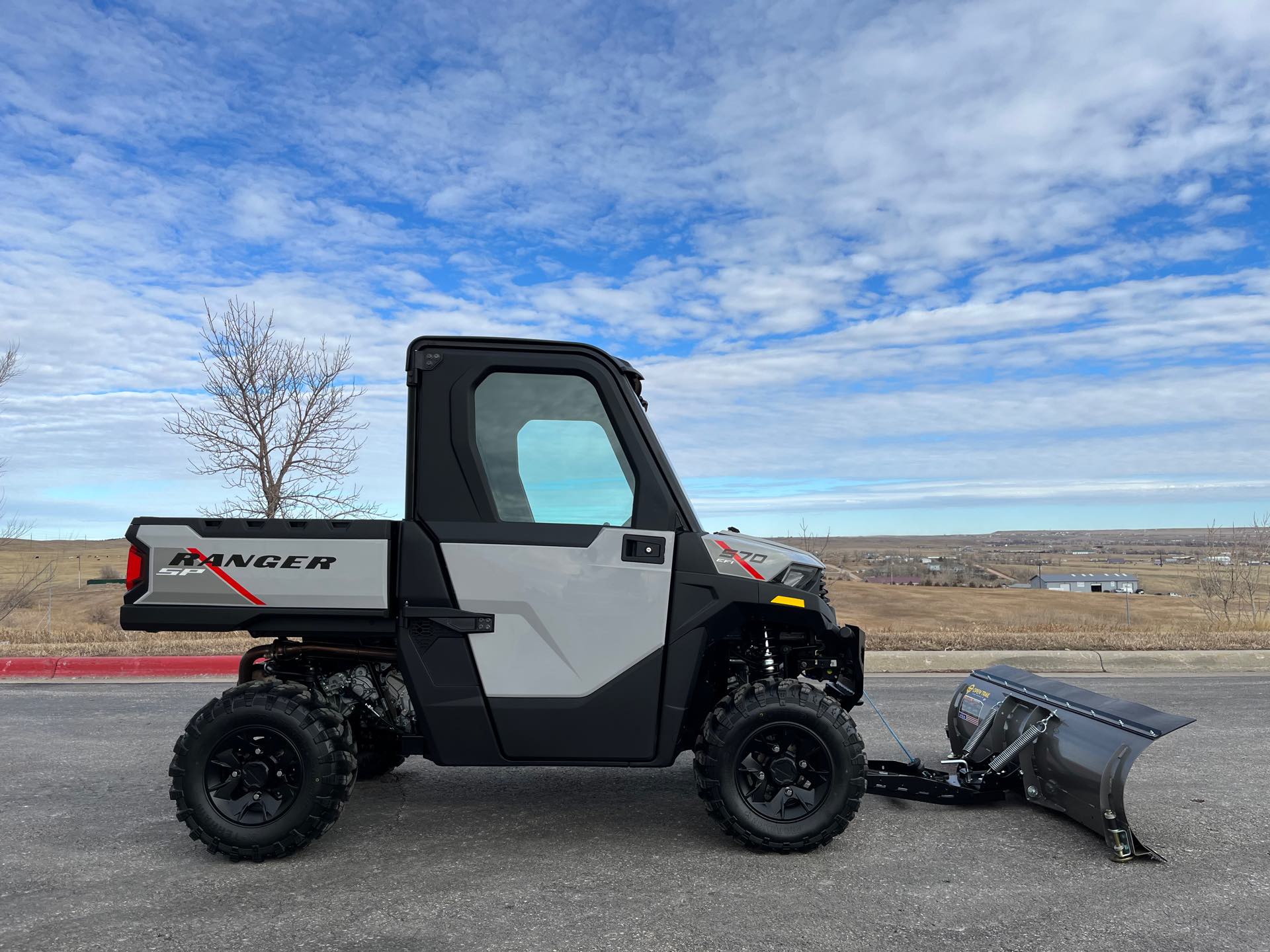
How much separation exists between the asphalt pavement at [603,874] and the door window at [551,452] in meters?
1.57

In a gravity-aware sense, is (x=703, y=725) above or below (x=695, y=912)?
above

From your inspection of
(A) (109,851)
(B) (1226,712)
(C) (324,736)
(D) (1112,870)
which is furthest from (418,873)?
(B) (1226,712)

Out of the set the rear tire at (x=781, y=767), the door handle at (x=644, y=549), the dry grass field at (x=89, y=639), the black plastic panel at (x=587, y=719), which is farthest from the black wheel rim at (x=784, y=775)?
the dry grass field at (x=89, y=639)

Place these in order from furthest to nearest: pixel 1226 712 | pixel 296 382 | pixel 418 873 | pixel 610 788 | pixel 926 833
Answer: pixel 296 382
pixel 1226 712
pixel 610 788
pixel 926 833
pixel 418 873

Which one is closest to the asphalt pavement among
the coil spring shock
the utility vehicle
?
the utility vehicle

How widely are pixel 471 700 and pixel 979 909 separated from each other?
2260 millimetres

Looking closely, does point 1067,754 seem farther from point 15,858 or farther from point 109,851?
point 15,858

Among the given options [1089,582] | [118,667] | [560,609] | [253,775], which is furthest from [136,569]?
[1089,582]

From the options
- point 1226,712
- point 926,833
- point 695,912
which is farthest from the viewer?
point 1226,712

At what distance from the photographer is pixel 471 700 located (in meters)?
4.17

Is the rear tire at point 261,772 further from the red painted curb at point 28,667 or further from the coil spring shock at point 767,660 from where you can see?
the red painted curb at point 28,667

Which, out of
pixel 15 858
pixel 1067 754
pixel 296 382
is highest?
pixel 296 382

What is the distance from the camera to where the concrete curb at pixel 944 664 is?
957 centimetres

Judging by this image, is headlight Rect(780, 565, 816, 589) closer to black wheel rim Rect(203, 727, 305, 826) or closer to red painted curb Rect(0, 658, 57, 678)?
black wheel rim Rect(203, 727, 305, 826)
